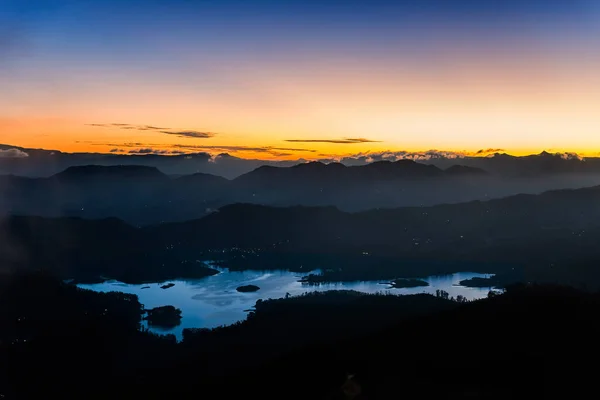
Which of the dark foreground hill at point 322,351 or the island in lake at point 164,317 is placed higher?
the dark foreground hill at point 322,351

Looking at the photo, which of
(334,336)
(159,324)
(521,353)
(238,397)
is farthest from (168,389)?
(159,324)

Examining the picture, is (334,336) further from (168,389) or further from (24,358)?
(24,358)

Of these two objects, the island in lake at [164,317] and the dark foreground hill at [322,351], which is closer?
the dark foreground hill at [322,351]

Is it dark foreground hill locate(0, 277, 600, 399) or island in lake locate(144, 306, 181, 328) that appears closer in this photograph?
dark foreground hill locate(0, 277, 600, 399)

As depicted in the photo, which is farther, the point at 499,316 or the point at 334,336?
the point at 334,336
